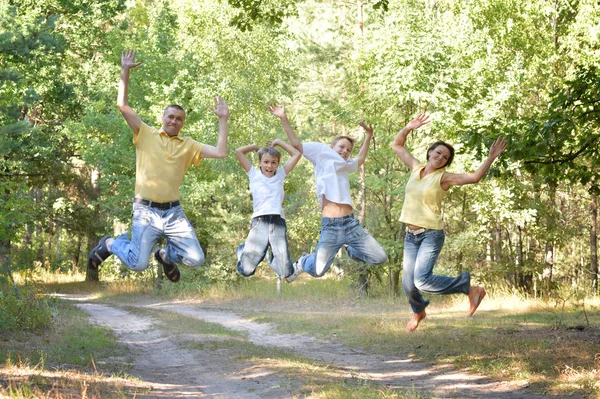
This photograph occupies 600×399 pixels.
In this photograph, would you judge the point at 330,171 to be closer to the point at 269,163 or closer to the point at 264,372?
the point at 269,163

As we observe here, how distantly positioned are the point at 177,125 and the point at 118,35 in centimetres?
2818

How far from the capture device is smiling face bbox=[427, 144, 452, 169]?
9062mm

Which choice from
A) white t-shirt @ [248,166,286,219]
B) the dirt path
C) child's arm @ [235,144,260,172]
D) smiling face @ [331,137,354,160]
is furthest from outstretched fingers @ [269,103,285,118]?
the dirt path

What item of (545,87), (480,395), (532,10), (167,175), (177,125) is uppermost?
(532,10)

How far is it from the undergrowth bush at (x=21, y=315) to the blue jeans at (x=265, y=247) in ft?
21.3

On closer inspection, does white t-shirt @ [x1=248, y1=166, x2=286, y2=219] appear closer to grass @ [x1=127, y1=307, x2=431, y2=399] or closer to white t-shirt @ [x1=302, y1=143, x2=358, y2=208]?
white t-shirt @ [x1=302, y1=143, x2=358, y2=208]

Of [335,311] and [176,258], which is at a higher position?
[176,258]

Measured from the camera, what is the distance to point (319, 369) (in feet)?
36.4

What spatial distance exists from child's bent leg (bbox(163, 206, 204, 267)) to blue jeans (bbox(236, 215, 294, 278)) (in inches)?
39.9

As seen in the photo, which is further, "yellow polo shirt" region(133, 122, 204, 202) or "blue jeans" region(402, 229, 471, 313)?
"blue jeans" region(402, 229, 471, 313)

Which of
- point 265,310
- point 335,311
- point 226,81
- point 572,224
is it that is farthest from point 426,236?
point 572,224

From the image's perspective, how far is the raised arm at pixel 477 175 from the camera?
8.50 meters

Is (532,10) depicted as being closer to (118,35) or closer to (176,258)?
(118,35)

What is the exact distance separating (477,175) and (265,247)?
2.79m
